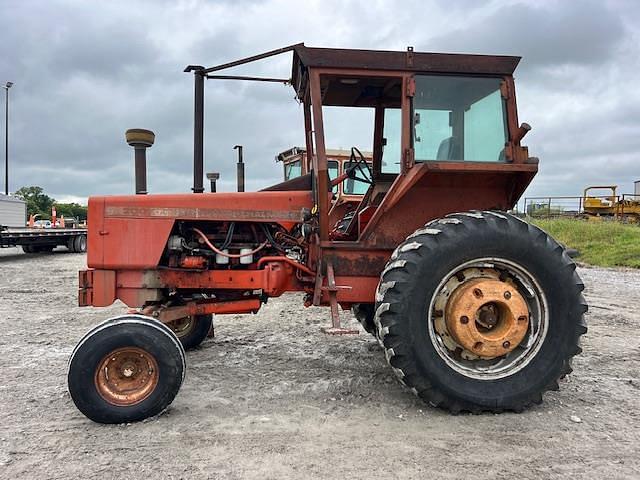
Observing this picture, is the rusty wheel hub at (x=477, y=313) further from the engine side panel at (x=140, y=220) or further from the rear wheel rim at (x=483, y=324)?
the engine side panel at (x=140, y=220)

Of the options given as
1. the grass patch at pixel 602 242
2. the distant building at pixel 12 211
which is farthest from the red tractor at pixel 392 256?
the distant building at pixel 12 211

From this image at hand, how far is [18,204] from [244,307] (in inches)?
711

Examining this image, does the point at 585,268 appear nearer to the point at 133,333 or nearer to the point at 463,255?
the point at 463,255

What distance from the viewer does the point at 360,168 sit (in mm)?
4730

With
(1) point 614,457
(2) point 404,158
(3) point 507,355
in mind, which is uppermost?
(2) point 404,158

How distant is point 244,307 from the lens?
4.14m

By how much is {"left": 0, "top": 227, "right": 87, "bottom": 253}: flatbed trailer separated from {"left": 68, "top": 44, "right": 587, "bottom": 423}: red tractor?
12203 mm

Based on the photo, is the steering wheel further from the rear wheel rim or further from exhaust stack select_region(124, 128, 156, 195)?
exhaust stack select_region(124, 128, 156, 195)

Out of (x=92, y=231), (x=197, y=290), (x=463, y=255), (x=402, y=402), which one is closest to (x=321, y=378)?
(x=402, y=402)

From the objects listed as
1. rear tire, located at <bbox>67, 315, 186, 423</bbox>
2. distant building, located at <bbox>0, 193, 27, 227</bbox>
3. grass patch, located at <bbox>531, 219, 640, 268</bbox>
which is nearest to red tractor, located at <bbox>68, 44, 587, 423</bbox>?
rear tire, located at <bbox>67, 315, 186, 423</bbox>

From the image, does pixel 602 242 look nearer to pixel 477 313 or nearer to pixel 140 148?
pixel 477 313

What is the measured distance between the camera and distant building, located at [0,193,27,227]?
17.1 m

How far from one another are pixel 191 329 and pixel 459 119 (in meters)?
3.15

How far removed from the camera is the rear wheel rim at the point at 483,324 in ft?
11.4
